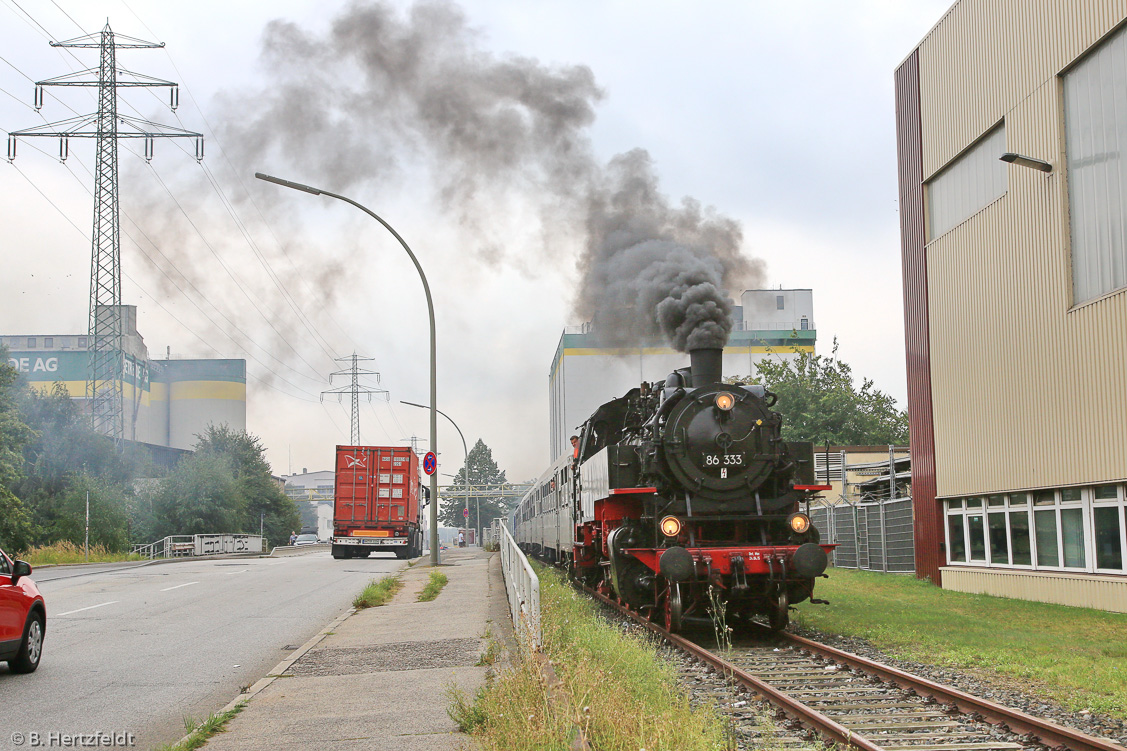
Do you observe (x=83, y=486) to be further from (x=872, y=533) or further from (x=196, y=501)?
(x=872, y=533)

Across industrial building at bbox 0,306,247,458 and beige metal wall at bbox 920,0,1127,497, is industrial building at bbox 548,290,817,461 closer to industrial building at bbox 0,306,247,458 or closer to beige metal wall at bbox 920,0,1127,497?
beige metal wall at bbox 920,0,1127,497

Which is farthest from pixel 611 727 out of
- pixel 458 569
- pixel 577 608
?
pixel 458 569

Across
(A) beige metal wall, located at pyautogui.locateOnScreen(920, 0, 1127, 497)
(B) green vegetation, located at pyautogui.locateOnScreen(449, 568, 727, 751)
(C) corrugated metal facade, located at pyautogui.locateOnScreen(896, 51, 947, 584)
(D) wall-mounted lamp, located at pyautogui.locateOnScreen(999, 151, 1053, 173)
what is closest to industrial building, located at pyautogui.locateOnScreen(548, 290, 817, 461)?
(C) corrugated metal facade, located at pyautogui.locateOnScreen(896, 51, 947, 584)

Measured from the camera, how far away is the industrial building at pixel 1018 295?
45.7ft

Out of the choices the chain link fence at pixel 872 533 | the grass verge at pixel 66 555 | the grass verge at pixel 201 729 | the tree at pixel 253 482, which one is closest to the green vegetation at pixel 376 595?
the grass verge at pixel 201 729

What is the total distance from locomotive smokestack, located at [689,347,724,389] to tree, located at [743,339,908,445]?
34.2 m

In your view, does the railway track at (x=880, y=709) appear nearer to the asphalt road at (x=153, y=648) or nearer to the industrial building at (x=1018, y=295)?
the asphalt road at (x=153, y=648)

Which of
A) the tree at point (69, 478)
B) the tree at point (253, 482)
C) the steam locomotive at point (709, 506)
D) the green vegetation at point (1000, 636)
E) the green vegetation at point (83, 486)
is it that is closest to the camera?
the green vegetation at point (1000, 636)

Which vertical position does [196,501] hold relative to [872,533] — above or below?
above

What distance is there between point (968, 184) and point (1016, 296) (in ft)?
9.53

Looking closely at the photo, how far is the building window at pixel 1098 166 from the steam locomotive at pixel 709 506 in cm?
535

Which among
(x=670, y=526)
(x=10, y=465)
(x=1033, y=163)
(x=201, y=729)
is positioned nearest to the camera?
(x=201, y=729)

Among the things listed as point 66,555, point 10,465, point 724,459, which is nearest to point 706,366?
point 724,459

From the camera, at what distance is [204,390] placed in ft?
253
